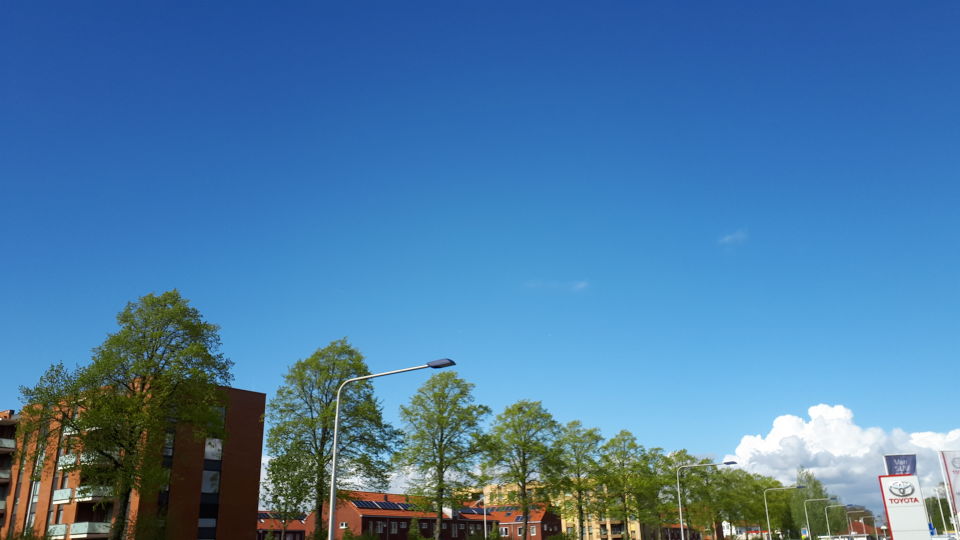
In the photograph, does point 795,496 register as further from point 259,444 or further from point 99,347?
point 99,347

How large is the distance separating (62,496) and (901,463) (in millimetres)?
69977

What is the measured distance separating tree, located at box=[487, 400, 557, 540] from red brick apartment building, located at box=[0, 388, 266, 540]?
69.1 ft

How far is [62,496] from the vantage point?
57.1 meters

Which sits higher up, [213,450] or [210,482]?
[213,450]

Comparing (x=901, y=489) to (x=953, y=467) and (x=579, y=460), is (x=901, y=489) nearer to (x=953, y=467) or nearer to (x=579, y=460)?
(x=953, y=467)

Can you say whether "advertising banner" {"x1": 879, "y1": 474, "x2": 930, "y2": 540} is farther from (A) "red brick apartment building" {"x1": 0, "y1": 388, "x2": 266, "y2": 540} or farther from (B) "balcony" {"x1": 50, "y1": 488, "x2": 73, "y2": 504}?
(B) "balcony" {"x1": 50, "y1": 488, "x2": 73, "y2": 504}

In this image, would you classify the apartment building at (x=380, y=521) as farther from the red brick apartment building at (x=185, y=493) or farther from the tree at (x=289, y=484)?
the tree at (x=289, y=484)

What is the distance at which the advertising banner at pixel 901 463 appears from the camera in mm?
57938

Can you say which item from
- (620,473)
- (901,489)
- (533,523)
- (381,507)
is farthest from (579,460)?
(533,523)

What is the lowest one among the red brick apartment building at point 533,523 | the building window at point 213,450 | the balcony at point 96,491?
the red brick apartment building at point 533,523

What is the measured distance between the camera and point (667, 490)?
76.6 metres

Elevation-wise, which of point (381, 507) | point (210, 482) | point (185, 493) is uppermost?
point (210, 482)

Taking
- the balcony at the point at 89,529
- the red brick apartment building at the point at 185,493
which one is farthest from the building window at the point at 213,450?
the balcony at the point at 89,529

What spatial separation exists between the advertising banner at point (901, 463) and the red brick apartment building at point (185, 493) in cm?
5412
